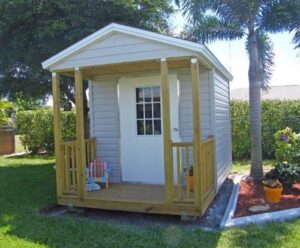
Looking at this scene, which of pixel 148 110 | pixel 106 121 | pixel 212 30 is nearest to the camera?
pixel 148 110

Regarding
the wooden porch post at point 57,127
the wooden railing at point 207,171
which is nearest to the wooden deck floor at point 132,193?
the wooden porch post at point 57,127

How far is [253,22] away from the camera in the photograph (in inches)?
289

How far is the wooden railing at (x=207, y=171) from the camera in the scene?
4961mm

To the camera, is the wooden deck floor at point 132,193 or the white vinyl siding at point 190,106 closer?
the wooden deck floor at point 132,193

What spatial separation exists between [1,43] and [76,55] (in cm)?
497

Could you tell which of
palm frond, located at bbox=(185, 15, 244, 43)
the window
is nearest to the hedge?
palm frond, located at bbox=(185, 15, 244, 43)

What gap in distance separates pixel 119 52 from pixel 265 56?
4.66 metres

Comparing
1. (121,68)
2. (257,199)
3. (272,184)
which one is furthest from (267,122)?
(121,68)

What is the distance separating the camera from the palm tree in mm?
7141

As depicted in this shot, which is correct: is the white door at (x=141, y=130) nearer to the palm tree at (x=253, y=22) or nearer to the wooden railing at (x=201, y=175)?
the wooden railing at (x=201, y=175)

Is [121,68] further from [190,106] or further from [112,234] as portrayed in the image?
[112,234]

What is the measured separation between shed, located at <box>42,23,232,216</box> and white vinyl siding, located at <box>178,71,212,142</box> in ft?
0.06

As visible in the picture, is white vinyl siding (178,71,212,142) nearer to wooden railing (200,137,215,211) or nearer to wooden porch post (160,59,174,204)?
wooden railing (200,137,215,211)

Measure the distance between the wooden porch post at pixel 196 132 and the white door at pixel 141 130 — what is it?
1.61 metres
